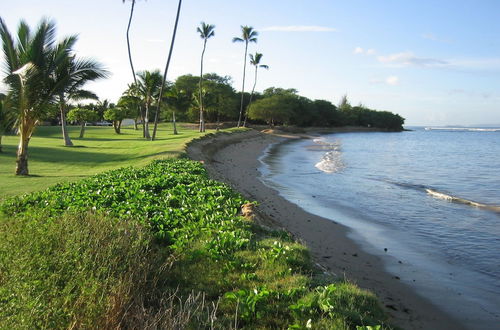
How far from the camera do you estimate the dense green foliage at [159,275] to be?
4109mm

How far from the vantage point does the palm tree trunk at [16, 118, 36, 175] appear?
51.4 feet

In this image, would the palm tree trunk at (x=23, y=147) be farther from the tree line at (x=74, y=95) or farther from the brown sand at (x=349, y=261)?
the brown sand at (x=349, y=261)

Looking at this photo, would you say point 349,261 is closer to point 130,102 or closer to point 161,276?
point 161,276

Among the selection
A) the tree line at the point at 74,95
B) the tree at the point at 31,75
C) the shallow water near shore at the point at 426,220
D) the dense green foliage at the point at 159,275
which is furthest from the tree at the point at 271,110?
the dense green foliage at the point at 159,275

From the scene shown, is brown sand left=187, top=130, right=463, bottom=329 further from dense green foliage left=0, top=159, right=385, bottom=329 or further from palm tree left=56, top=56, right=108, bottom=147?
palm tree left=56, top=56, right=108, bottom=147

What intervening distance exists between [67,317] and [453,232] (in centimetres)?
1076

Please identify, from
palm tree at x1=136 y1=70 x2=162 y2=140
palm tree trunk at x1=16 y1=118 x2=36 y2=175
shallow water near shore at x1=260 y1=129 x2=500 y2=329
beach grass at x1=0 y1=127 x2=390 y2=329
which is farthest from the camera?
palm tree at x1=136 y1=70 x2=162 y2=140

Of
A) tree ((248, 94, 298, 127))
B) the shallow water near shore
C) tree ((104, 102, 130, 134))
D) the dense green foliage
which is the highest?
tree ((248, 94, 298, 127))

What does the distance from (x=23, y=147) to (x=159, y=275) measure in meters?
13.0

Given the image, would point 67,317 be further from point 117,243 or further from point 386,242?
point 386,242

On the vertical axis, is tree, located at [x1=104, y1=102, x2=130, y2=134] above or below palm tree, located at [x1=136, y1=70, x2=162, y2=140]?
below

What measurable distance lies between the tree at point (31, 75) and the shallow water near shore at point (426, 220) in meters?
10.3

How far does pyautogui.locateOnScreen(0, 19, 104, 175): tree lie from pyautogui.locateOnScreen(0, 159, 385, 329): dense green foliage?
8.79m

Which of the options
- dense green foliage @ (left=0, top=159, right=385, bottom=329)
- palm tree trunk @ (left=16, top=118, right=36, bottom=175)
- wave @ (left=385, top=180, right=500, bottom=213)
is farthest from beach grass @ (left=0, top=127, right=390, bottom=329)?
wave @ (left=385, top=180, right=500, bottom=213)
